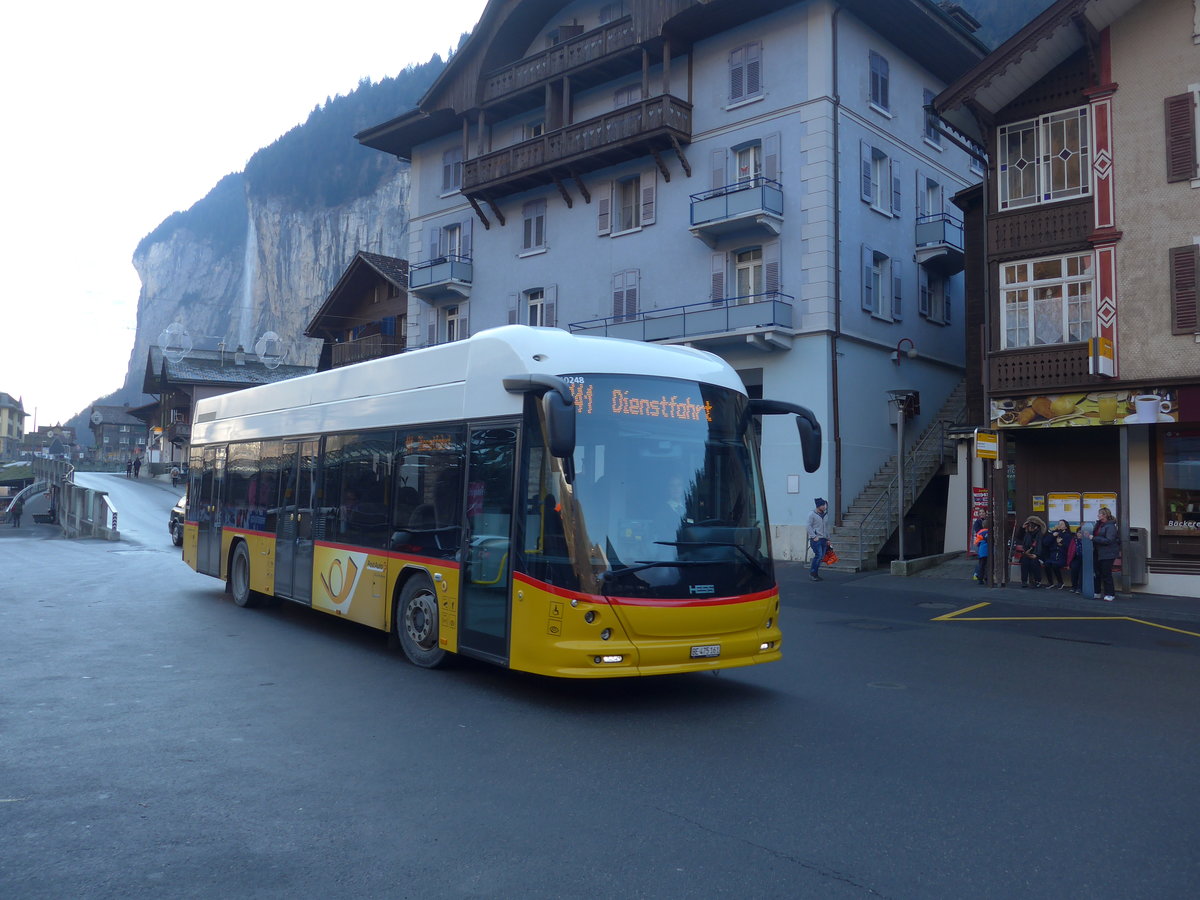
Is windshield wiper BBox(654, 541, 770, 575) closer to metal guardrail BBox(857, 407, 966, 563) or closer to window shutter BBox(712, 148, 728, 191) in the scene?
metal guardrail BBox(857, 407, 966, 563)

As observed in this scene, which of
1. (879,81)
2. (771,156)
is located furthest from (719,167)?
(879,81)

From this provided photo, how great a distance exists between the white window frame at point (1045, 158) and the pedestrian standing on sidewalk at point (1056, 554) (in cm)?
676

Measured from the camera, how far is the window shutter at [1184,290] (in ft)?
60.8

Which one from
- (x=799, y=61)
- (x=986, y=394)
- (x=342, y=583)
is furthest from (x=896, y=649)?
(x=799, y=61)

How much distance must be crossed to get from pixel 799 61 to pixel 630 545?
22576 millimetres

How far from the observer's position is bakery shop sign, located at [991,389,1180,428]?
1866cm

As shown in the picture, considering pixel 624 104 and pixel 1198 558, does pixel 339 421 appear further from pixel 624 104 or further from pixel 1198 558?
pixel 624 104

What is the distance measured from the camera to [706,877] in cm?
444

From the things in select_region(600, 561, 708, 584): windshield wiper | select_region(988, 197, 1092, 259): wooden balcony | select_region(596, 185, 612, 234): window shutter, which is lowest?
select_region(600, 561, 708, 584): windshield wiper

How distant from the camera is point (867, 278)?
27375 millimetres

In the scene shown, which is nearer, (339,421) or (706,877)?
(706,877)

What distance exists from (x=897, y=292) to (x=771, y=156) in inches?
218

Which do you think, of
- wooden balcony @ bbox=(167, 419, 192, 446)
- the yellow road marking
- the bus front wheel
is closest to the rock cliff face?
wooden balcony @ bbox=(167, 419, 192, 446)

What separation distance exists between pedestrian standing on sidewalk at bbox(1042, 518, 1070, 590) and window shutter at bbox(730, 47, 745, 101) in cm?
1488
